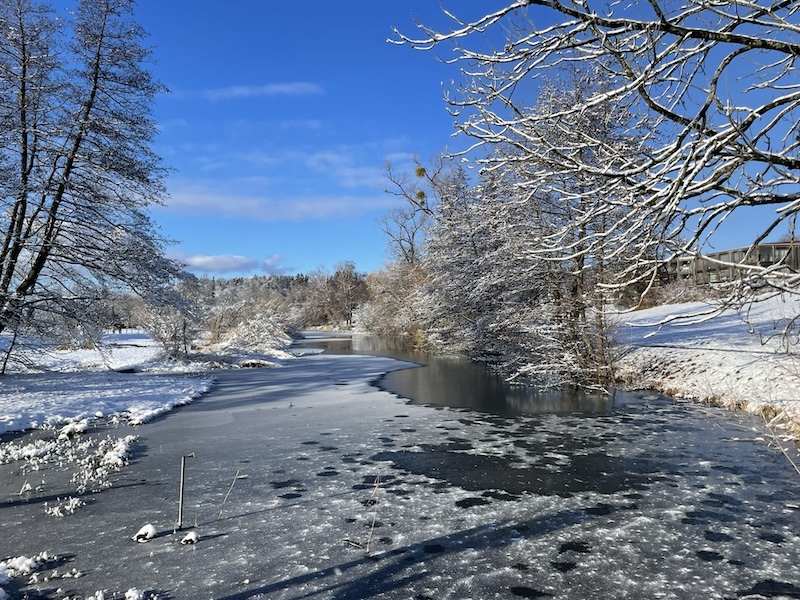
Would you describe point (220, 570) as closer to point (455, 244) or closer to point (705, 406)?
point (705, 406)

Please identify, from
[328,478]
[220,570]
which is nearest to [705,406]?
[328,478]

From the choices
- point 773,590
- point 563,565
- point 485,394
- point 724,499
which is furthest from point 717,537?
point 485,394

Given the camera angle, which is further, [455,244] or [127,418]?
[455,244]

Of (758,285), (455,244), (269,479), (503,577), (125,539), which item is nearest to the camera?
(758,285)

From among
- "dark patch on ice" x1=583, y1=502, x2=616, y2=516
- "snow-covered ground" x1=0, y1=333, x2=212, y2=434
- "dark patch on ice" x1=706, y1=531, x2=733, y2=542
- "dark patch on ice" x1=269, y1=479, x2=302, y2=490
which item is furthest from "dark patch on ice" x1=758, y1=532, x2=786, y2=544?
"snow-covered ground" x1=0, y1=333, x2=212, y2=434

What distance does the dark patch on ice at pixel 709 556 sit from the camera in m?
4.22

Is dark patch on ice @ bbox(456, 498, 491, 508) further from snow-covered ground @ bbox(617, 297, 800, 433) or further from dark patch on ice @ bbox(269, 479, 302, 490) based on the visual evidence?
snow-covered ground @ bbox(617, 297, 800, 433)

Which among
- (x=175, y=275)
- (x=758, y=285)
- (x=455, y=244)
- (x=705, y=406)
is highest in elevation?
(x=455, y=244)

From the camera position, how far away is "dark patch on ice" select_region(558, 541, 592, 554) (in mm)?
4402

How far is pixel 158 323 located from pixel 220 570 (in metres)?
19.1

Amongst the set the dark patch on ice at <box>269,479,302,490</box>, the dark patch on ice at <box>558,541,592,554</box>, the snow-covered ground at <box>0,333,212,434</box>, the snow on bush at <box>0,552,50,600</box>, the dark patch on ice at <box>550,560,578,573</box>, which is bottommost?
the dark patch on ice at <box>558,541,592,554</box>

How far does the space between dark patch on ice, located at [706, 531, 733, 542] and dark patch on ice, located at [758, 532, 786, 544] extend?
0.29 m

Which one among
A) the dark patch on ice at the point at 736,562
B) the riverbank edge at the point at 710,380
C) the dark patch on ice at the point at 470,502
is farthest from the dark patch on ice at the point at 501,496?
the riverbank edge at the point at 710,380

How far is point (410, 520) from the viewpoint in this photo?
201 inches
